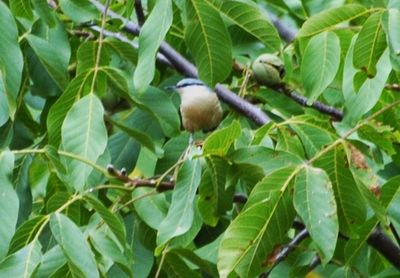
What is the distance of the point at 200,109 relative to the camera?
3137 millimetres

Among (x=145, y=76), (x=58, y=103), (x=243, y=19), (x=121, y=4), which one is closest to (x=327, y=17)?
(x=243, y=19)

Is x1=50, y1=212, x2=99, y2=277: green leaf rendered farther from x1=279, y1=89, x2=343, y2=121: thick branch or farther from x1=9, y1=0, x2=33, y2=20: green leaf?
x1=279, y1=89, x2=343, y2=121: thick branch

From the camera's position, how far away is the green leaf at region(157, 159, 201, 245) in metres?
2.56

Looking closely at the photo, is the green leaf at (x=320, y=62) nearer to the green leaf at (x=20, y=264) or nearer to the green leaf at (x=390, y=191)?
the green leaf at (x=390, y=191)

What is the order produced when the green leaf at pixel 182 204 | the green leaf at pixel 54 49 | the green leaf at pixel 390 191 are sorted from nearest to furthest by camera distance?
1. the green leaf at pixel 182 204
2. the green leaf at pixel 390 191
3. the green leaf at pixel 54 49

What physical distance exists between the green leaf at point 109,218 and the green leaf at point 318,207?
41cm

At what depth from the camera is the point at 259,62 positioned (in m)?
3.35

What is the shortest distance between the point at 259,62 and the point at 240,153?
687mm

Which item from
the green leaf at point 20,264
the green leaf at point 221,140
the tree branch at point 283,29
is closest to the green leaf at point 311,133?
the green leaf at point 221,140

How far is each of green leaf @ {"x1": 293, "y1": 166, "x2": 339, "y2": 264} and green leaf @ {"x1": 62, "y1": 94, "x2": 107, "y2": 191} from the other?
481mm

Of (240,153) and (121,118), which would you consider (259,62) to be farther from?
(240,153)

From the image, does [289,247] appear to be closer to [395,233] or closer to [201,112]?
[395,233]

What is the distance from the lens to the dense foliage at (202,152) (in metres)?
2.52

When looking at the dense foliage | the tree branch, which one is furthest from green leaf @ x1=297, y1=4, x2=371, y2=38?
the tree branch
